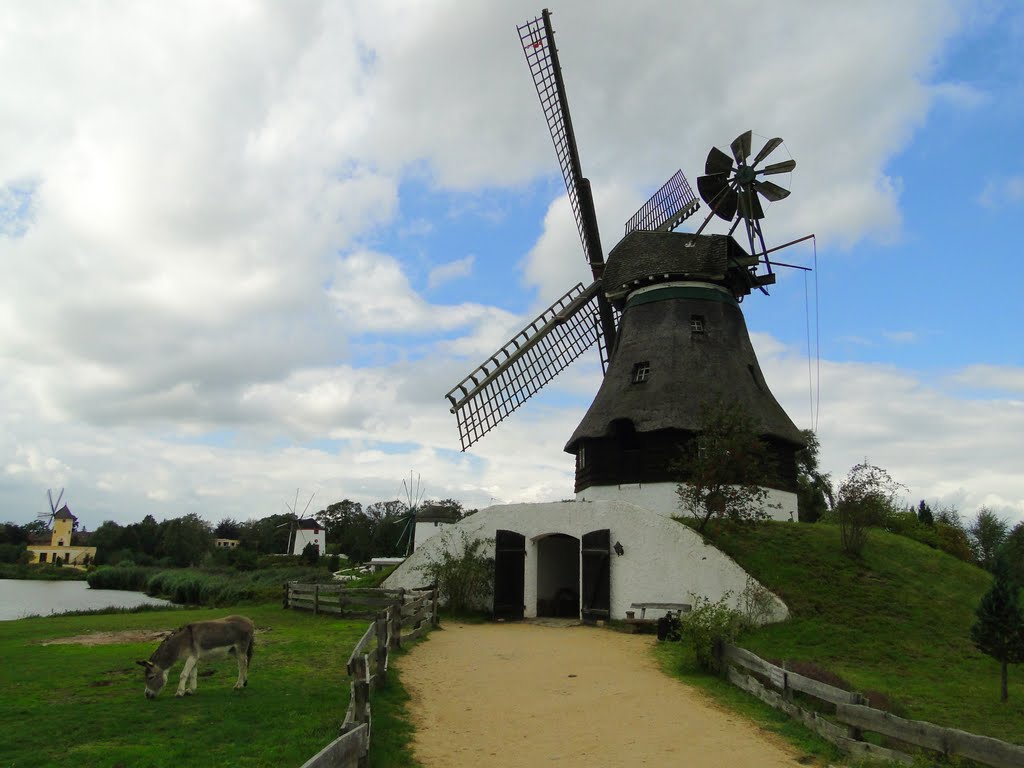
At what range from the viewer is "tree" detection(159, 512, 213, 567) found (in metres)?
72.8

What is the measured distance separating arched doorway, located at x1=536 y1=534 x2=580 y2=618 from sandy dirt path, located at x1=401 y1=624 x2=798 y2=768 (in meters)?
7.72

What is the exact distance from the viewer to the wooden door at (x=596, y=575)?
18562 mm

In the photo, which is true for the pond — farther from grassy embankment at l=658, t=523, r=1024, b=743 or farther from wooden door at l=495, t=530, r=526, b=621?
grassy embankment at l=658, t=523, r=1024, b=743

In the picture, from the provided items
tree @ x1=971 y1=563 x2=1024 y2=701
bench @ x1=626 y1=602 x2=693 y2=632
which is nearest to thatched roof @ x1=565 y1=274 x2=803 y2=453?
bench @ x1=626 y1=602 x2=693 y2=632

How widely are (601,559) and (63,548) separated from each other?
318 ft

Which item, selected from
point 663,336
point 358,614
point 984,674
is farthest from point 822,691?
point 663,336

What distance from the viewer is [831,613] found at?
639 inches

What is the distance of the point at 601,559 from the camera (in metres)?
18.7

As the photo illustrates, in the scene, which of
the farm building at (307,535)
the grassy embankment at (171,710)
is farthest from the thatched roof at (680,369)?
the farm building at (307,535)

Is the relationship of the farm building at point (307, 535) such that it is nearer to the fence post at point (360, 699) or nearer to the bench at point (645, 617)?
the bench at point (645, 617)

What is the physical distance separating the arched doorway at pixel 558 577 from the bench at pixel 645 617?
4.41m

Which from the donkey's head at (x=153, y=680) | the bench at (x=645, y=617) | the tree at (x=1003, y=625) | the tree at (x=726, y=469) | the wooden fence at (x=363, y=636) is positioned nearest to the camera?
the wooden fence at (x=363, y=636)

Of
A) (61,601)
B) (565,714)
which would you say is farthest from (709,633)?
(61,601)

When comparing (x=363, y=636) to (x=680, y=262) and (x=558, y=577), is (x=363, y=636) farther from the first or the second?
(x=680, y=262)
